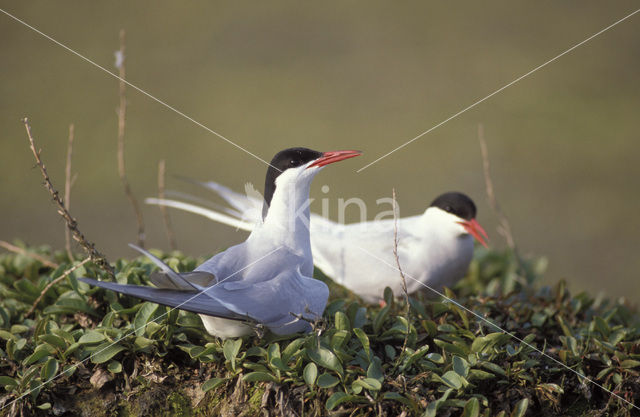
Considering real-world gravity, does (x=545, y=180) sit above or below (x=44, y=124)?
below

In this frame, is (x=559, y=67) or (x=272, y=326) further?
(x=559, y=67)

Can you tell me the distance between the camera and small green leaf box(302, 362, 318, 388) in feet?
7.62

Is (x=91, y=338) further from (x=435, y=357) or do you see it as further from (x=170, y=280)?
(x=435, y=357)

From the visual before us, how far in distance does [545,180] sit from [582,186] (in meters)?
0.48

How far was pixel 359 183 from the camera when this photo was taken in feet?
28.4

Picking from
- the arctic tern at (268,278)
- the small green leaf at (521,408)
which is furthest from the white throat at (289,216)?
the small green leaf at (521,408)

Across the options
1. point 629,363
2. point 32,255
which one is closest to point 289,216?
point 629,363

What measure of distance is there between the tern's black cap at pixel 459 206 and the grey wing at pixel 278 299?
1.70 meters

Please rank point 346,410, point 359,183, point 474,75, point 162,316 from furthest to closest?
point 474,75
point 359,183
point 162,316
point 346,410

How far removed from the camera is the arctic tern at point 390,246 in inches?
152

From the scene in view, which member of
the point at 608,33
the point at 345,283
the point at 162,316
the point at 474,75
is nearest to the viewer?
the point at 162,316

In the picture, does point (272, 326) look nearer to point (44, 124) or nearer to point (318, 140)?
point (318, 140)

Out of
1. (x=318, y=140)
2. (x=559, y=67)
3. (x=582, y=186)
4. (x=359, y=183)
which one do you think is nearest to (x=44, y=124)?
(x=318, y=140)

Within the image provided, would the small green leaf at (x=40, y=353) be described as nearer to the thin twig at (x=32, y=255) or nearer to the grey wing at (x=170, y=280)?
the grey wing at (x=170, y=280)
